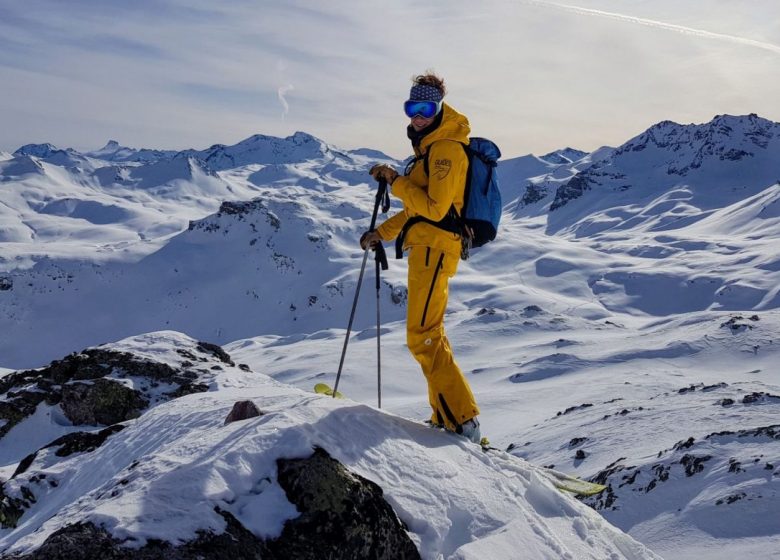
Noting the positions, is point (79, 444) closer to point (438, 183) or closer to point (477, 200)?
point (438, 183)

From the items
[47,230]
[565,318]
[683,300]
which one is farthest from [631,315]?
[47,230]

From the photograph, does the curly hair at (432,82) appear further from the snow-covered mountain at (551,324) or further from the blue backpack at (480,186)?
the snow-covered mountain at (551,324)

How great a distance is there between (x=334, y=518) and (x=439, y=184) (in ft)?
10.1

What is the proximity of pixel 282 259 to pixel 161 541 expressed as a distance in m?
121

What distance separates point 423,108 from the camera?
588cm

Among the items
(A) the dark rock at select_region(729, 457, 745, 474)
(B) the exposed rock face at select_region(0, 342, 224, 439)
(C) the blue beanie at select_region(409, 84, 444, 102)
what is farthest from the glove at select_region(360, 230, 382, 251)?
(A) the dark rock at select_region(729, 457, 745, 474)

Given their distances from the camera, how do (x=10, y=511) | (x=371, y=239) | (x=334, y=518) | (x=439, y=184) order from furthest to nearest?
(x=371, y=239)
(x=10, y=511)
(x=439, y=184)
(x=334, y=518)

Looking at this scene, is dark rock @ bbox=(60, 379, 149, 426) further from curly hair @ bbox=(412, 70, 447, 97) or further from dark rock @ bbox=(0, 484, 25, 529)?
curly hair @ bbox=(412, 70, 447, 97)

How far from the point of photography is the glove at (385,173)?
609cm

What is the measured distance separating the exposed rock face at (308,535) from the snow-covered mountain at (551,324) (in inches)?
29.1

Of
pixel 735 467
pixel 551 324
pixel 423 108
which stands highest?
pixel 423 108

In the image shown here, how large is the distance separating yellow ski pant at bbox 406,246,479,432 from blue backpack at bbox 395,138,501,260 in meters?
0.28

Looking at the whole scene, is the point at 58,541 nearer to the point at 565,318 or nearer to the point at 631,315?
the point at 565,318

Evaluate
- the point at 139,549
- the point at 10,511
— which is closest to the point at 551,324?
the point at 10,511
